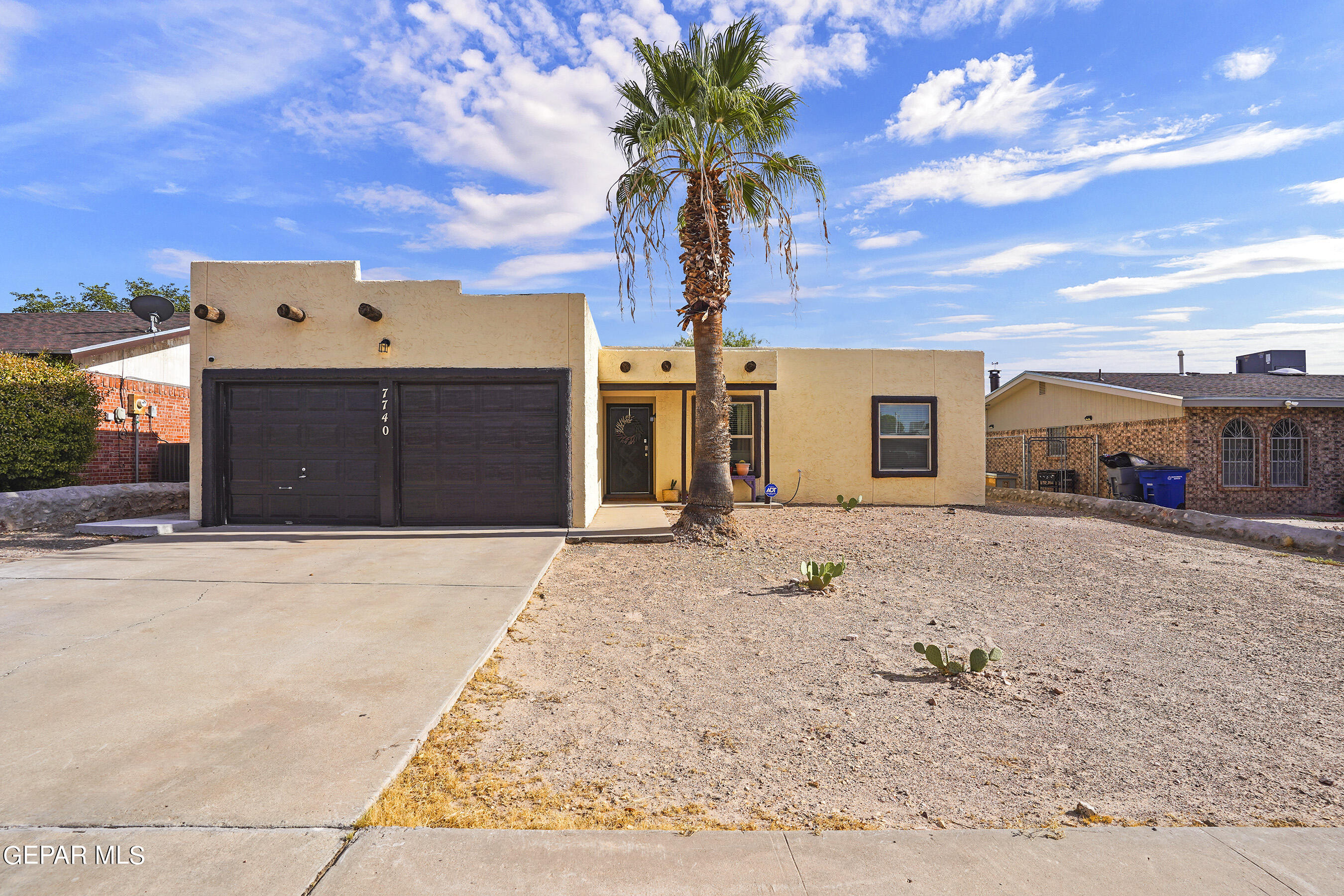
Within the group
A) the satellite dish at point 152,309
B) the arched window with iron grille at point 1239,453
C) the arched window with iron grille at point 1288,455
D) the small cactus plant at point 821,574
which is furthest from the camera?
the arched window with iron grille at point 1288,455

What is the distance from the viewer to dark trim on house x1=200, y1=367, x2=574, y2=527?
9688mm

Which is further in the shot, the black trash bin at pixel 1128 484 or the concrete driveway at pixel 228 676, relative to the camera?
the black trash bin at pixel 1128 484

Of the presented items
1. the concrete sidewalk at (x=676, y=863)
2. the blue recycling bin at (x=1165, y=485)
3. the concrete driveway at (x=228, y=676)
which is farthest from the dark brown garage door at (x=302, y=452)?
the blue recycling bin at (x=1165, y=485)

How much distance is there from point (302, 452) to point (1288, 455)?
832 inches

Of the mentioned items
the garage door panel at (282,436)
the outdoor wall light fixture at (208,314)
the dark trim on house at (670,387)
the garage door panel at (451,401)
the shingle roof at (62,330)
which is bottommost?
the garage door panel at (282,436)

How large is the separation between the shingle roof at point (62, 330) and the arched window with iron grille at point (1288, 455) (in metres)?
26.7

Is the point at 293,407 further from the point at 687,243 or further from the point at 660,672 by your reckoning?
the point at 660,672

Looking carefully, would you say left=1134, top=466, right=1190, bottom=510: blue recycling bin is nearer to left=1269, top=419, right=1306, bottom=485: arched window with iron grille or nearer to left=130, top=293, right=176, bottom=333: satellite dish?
left=1269, top=419, right=1306, bottom=485: arched window with iron grille

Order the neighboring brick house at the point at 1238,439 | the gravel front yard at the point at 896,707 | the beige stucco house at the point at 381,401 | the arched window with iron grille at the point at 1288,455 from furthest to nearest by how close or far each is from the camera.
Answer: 1. the arched window with iron grille at the point at 1288,455
2. the neighboring brick house at the point at 1238,439
3. the beige stucco house at the point at 381,401
4. the gravel front yard at the point at 896,707

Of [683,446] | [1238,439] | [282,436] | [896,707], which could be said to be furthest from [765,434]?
[1238,439]

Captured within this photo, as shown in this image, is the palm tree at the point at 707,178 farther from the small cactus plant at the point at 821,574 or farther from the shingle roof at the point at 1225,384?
the shingle roof at the point at 1225,384

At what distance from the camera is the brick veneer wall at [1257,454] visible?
1454 centimetres

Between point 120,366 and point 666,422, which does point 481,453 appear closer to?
point 666,422

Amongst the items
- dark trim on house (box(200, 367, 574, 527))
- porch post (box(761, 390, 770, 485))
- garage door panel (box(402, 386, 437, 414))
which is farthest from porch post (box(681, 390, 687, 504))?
garage door panel (box(402, 386, 437, 414))
